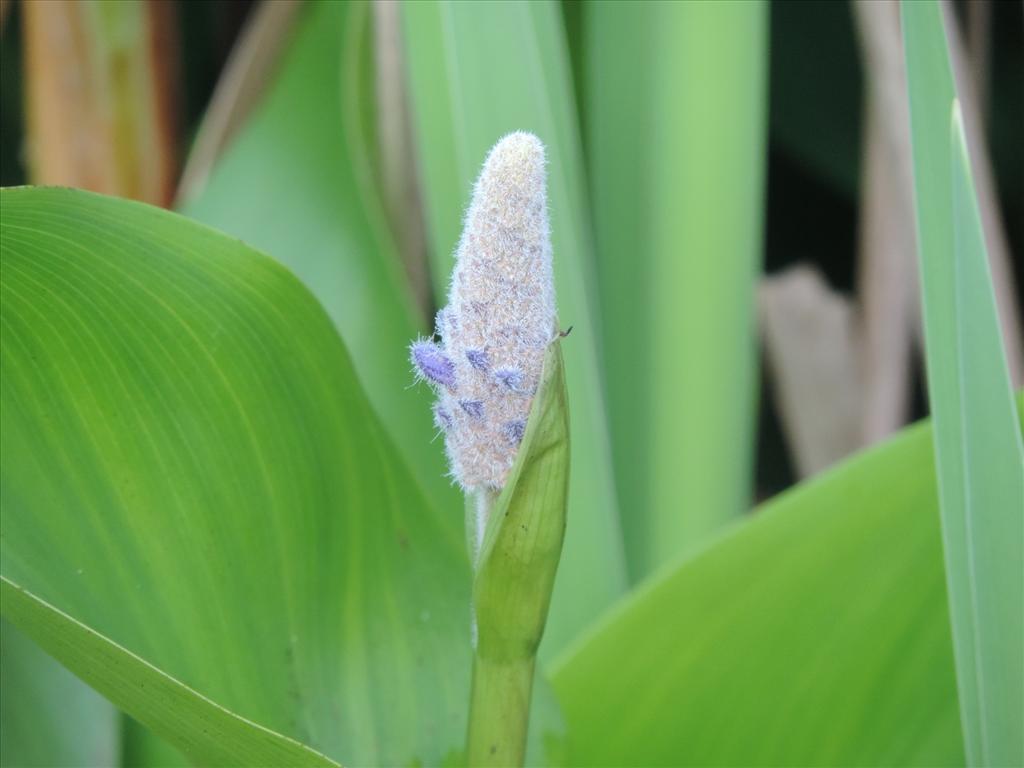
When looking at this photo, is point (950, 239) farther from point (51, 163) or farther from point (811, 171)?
point (811, 171)

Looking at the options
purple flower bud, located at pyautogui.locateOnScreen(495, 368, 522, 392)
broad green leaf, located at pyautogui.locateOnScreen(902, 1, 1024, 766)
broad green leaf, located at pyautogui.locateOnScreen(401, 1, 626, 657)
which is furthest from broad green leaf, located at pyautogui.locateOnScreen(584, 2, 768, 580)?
purple flower bud, located at pyautogui.locateOnScreen(495, 368, 522, 392)

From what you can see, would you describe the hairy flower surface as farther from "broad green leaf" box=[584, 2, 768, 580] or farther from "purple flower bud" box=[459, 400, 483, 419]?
"broad green leaf" box=[584, 2, 768, 580]

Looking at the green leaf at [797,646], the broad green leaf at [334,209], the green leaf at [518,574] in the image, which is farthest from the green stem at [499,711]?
the broad green leaf at [334,209]

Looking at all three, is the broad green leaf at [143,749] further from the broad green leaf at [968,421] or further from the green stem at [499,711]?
the broad green leaf at [968,421]

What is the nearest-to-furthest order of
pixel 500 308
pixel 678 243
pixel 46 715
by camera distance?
pixel 500 308 → pixel 46 715 → pixel 678 243

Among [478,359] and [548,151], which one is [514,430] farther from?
[548,151]

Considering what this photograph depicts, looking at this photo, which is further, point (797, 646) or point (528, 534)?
point (797, 646)

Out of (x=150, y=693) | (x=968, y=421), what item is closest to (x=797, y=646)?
(x=968, y=421)
